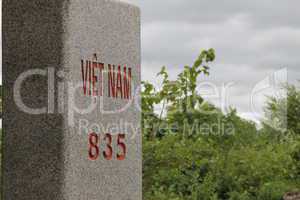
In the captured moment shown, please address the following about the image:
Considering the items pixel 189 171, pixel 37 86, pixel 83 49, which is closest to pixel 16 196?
pixel 37 86

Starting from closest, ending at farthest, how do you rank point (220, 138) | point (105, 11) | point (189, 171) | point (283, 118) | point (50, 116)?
point (50, 116) < point (105, 11) < point (189, 171) < point (220, 138) < point (283, 118)

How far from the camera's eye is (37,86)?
5.36 meters

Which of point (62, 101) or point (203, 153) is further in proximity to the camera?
point (203, 153)

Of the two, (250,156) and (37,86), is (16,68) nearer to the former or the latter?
(37,86)

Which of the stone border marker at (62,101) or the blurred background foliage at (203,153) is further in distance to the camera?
the blurred background foliage at (203,153)

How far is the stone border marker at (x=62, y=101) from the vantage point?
5.23m

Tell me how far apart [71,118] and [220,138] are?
4.82 m

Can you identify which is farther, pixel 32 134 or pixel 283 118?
pixel 283 118

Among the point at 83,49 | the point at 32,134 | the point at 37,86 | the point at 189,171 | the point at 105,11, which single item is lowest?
the point at 189,171

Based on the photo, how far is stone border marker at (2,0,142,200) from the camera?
17.2 feet

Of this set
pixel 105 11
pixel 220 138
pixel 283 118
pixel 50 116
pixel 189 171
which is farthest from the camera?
pixel 283 118

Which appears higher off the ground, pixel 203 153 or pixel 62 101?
pixel 62 101

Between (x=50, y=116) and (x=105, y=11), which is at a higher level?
(x=105, y=11)

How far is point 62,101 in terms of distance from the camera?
5258mm
